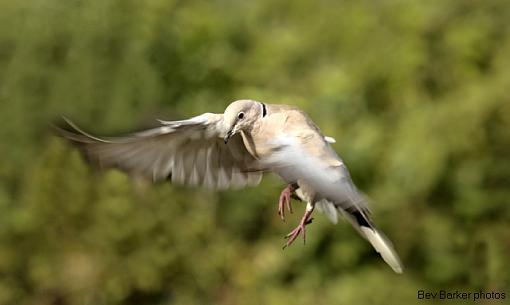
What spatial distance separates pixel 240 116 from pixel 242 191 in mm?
2986

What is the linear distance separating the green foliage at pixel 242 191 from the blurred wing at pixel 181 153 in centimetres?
211

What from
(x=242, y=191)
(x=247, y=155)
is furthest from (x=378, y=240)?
(x=242, y=191)

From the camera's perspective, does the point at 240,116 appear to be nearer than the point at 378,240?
Yes

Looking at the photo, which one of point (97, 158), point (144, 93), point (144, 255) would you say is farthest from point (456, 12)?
point (97, 158)

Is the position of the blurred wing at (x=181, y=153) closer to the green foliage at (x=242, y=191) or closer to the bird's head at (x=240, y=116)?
the bird's head at (x=240, y=116)

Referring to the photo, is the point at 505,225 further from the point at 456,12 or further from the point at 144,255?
the point at 144,255

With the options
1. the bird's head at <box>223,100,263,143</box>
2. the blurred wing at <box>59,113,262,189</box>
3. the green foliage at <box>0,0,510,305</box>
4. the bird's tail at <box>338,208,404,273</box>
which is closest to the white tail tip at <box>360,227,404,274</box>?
the bird's tail at <box>338,208,404,273</box>

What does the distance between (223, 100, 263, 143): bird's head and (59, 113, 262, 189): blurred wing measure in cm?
13

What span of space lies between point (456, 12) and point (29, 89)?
2647mm

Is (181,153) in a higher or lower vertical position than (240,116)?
lower

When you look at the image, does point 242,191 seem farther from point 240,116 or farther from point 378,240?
point 240,116

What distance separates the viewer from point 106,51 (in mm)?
6355

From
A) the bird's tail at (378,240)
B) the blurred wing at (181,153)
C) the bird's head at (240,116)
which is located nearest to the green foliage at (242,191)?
the blurred wing at (181,153)

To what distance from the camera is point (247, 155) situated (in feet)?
11.0
